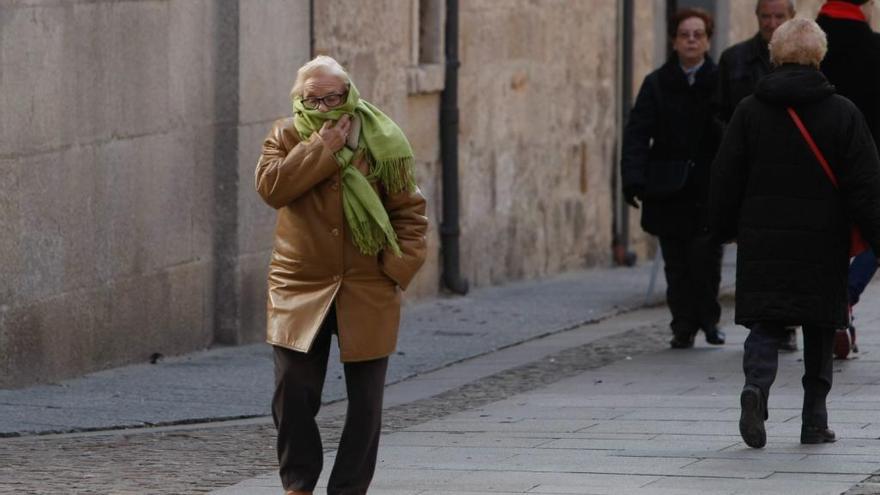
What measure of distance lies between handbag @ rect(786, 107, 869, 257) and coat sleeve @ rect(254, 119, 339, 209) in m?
2.20

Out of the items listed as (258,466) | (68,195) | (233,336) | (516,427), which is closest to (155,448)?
(258,466)

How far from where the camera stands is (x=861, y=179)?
8430 millimetres

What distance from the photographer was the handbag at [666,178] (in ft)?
39.0

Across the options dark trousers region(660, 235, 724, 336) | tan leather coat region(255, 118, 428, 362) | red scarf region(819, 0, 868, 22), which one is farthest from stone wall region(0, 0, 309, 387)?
tan leather coat region(255, 118, 428, 362)

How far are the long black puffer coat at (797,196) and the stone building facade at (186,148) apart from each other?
3.52m

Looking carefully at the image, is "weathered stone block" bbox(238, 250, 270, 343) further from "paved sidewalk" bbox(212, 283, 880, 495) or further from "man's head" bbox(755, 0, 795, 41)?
"man's head" bbox(755, 0, 795, 41)

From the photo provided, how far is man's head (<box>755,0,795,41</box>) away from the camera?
11.6m

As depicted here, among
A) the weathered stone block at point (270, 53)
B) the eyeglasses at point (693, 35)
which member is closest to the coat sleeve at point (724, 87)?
the eyeglasses at point (693, 35)

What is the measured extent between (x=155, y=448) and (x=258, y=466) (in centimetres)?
66

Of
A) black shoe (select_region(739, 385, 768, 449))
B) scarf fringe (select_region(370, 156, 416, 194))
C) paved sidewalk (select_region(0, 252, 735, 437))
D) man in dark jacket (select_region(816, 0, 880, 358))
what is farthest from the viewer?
man in dark jacket (select_region(816, 0, 880, 358))

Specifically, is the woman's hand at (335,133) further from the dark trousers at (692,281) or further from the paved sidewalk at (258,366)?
the dark trousers at (692,281)

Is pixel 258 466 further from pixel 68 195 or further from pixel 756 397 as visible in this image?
pixel 68 195

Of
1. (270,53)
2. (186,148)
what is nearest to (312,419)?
(186,148)

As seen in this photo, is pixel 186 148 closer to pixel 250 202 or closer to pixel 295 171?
pixel 250 202
